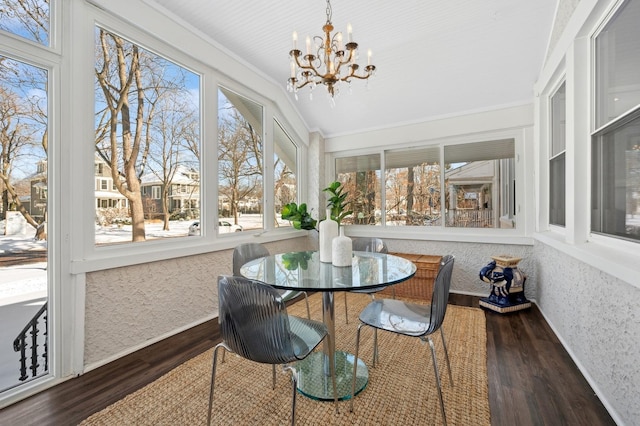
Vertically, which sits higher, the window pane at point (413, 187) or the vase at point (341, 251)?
the window pane at point (413, 187)

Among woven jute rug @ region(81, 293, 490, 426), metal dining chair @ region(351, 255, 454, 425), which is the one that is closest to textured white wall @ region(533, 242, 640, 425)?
woven jute rug @ region(81, 293, 490, 426)

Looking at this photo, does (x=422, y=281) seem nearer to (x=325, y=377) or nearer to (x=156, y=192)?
(x=325, y=377)

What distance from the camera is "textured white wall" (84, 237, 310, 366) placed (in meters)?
2.12

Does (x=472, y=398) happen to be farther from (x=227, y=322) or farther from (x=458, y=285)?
(x=458, y=285)

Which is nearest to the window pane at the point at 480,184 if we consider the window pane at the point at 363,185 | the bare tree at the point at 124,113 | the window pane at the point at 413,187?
the window pane at the point at 413,187

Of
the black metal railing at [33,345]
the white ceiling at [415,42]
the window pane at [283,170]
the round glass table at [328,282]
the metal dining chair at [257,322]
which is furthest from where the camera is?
the window pane at [283,170]

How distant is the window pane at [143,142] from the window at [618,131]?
3239 millimetres

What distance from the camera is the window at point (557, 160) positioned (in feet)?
8.96

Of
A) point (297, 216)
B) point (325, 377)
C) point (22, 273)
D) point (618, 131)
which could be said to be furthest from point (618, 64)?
point (22, 273)

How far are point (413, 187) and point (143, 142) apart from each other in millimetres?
3436

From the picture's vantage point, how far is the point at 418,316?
183 cm

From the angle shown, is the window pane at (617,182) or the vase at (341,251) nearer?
the window pane at (617,182)

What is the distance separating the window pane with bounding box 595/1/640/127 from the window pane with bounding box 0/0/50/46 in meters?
3.48

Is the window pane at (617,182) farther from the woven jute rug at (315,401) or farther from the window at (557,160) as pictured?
the woven jute rug at (315,401)
